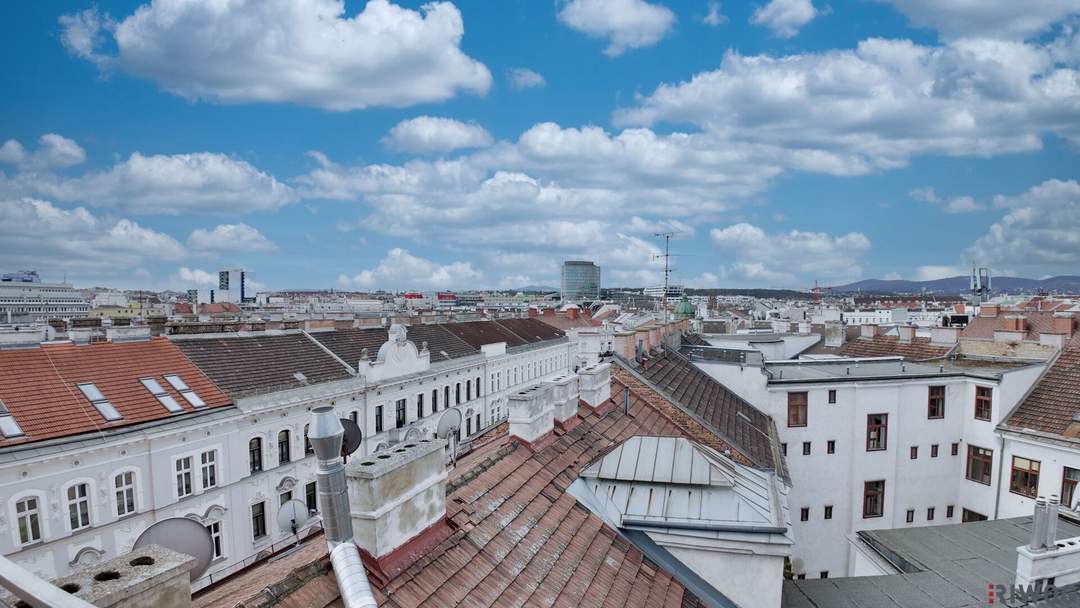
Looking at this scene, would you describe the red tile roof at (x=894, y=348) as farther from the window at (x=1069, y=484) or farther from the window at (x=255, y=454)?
the window at (x=255, y=454)

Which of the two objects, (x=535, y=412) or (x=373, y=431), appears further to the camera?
(x=373, y=431)

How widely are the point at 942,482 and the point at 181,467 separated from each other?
30899 mm

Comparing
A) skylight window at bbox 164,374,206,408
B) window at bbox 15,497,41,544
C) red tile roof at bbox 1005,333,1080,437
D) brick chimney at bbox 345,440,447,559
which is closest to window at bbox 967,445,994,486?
red tile roof at bbox 1005,333,1080,437

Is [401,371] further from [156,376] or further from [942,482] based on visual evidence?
[942,482]

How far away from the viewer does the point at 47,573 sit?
701 inches

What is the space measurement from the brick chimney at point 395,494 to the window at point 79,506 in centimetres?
1805

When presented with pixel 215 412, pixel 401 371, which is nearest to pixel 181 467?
pixel 215 412

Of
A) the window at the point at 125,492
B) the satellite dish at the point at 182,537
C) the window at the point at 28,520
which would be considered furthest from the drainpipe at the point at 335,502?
the window at the point at 125,492

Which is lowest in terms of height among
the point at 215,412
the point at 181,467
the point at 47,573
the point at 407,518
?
the point at 47,573

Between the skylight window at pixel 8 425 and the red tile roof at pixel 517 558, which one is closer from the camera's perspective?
the red tile roof at pixel 517 558

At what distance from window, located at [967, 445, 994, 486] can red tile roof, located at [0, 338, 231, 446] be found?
102 ft

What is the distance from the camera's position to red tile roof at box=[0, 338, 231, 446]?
61.6ft

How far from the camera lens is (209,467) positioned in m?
22.5

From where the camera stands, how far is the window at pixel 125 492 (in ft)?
64.2
